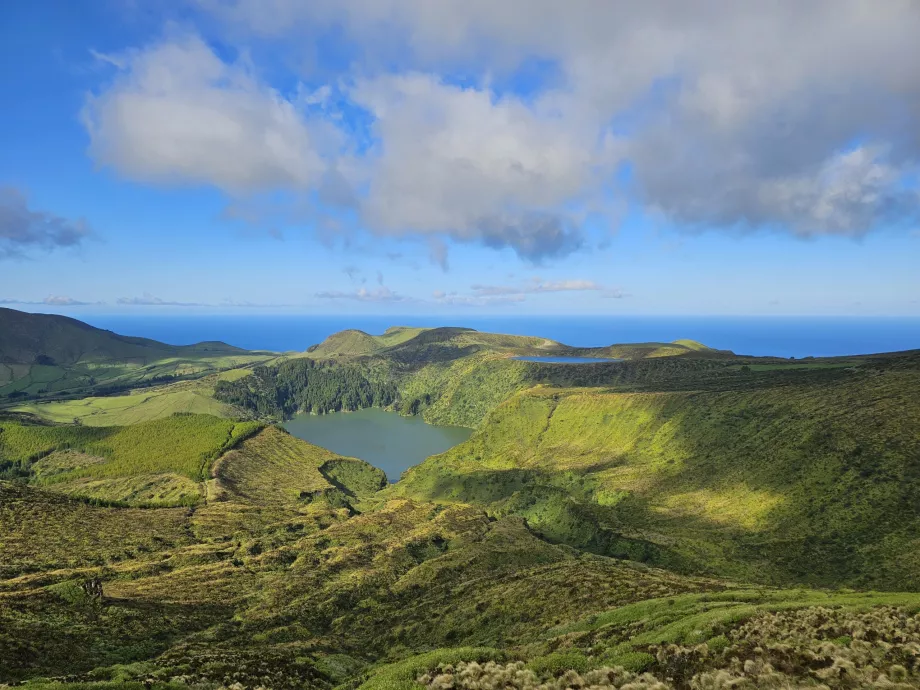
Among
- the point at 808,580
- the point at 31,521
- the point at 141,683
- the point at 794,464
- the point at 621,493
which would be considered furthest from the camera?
the point at 621,493

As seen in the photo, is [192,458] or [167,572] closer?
[167,572]

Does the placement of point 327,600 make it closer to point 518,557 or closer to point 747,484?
point 518,557

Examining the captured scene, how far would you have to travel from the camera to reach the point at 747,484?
11888 centimetres

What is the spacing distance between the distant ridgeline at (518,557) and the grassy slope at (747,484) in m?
0.67

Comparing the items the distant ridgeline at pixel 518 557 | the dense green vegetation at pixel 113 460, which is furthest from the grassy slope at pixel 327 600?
the dense green vegetation at pixel 113 460

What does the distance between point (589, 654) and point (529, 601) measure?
30.3 meters

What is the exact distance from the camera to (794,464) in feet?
381

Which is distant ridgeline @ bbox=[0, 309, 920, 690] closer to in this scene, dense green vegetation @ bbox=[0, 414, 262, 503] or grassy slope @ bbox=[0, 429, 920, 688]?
grassy slope @ bbox=[0, 429, 920, 688]

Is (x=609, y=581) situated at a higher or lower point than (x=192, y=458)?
higher

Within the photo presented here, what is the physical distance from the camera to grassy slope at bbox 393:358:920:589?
85.8m

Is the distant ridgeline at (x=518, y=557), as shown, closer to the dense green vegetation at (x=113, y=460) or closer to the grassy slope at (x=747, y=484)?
the grassy slope at (x=747, y=484)

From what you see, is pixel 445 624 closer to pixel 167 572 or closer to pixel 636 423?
pixel 167 572

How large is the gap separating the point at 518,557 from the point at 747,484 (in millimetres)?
63974

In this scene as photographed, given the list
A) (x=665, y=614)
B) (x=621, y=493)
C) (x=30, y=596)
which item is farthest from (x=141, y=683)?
(x=621, y=493)
